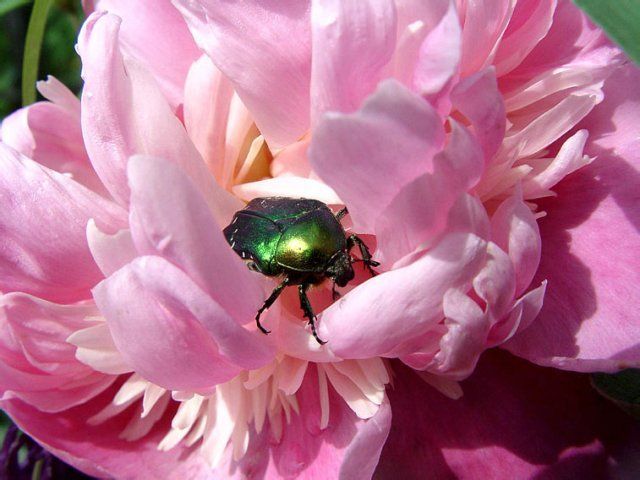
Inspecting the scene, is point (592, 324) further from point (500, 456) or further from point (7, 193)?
point (7, 193)

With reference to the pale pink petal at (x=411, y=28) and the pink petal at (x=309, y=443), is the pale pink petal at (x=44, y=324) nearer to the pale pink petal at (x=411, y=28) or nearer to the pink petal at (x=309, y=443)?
the pink petal at (x=309, y=443)

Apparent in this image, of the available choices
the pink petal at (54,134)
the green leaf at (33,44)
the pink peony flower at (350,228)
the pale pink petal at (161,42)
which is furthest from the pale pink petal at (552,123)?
the green leaf at (33,44)

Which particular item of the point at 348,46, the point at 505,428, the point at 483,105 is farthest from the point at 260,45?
the point at 505,428

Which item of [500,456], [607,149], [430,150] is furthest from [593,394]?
[430,150]

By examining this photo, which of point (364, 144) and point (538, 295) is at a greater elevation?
point (364, 144)

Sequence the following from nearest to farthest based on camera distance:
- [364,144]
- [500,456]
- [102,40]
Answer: [364,144]
[102,40]
[500,456]

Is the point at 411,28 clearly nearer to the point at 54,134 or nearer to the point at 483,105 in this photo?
the point at 483,105

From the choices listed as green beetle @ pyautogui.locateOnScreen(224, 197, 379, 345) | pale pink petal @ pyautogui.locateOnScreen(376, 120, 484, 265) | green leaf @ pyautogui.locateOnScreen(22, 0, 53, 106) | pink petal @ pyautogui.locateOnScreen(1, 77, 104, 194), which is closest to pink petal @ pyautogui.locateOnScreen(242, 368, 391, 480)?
green beetle @ pyautogui.locateOnScreen(224, 197, 379, 345)
